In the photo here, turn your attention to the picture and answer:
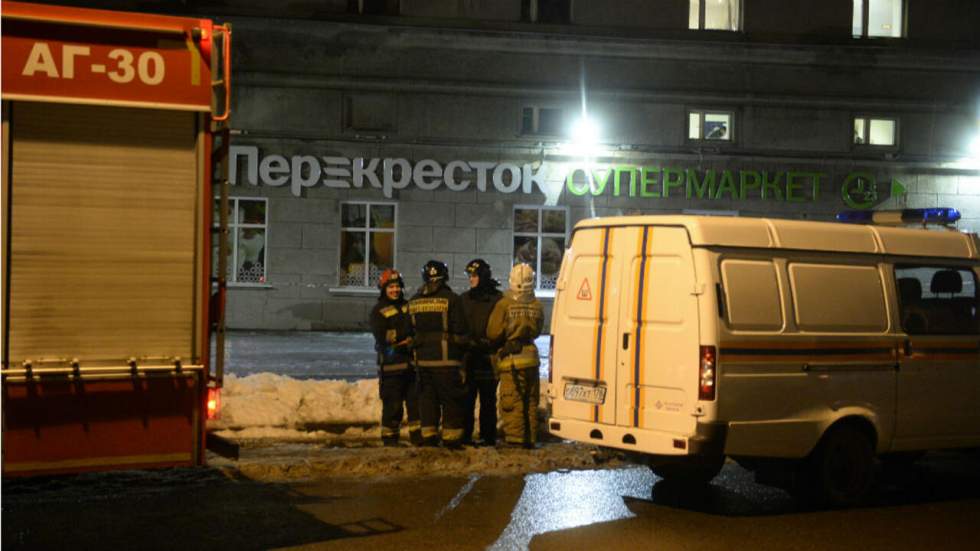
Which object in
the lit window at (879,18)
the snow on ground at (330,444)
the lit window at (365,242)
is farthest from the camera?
the lit window at (879,18)

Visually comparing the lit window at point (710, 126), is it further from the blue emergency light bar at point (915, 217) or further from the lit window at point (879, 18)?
the blue emergency light bar at point (915, 217)

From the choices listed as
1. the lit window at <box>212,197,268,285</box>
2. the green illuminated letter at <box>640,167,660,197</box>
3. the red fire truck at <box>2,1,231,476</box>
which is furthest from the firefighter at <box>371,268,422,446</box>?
the green illuminated letter at <box>640,167,660,197</box>

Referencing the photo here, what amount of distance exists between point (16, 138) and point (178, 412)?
71.9 inches

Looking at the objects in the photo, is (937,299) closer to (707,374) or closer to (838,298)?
(838,298)

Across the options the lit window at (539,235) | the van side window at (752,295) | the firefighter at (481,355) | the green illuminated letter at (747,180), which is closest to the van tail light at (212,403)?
the van side window at (752,295)

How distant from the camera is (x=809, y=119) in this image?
2405 cm

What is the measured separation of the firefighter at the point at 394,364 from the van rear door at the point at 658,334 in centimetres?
290

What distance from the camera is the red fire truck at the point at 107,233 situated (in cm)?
632

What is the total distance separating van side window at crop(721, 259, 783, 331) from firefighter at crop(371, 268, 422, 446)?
3667mm

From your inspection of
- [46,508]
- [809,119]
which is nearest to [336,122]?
[809,119]

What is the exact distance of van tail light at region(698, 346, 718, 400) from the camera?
26.0 feet

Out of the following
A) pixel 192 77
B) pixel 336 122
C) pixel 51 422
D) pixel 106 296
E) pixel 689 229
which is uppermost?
pixel 336 122

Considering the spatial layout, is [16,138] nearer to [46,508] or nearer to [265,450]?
[46,508]

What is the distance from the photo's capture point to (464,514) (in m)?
8.22
